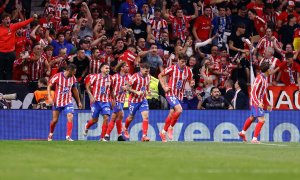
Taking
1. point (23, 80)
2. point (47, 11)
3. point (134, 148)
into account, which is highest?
point (47, 11)

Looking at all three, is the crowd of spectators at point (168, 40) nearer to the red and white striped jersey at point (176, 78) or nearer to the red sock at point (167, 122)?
the red and white striped jersey at point (176, 78)

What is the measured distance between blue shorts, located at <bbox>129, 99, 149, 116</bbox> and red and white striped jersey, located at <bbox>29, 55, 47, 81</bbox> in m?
3.11

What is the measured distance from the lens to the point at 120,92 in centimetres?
2725

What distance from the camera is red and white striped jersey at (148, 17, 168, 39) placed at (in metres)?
31.0

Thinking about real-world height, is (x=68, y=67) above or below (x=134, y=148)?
above

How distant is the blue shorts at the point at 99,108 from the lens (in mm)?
26375

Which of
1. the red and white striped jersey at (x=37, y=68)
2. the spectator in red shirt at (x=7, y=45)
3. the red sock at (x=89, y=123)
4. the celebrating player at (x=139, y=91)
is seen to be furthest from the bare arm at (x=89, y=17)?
the red sock at (x=89, y=123)

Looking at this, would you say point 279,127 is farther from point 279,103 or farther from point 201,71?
point 201,71

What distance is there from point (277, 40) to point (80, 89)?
724 cm

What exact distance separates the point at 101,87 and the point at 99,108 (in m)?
0.57

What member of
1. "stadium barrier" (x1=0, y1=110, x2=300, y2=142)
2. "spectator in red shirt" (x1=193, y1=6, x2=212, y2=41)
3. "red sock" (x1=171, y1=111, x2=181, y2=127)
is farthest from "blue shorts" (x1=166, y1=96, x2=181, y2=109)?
"spectator in red shirt" (x1=193, y1=6, x2=212, y2=41)

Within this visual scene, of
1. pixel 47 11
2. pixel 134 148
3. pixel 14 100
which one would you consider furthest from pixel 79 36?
pixel 134 148

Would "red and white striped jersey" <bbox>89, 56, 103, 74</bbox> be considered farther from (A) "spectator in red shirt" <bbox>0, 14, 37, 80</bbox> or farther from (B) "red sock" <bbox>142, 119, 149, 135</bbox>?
(B) "red sock" <bbox>142, 119, 149, 135</bbox>

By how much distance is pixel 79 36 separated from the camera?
30188mm
